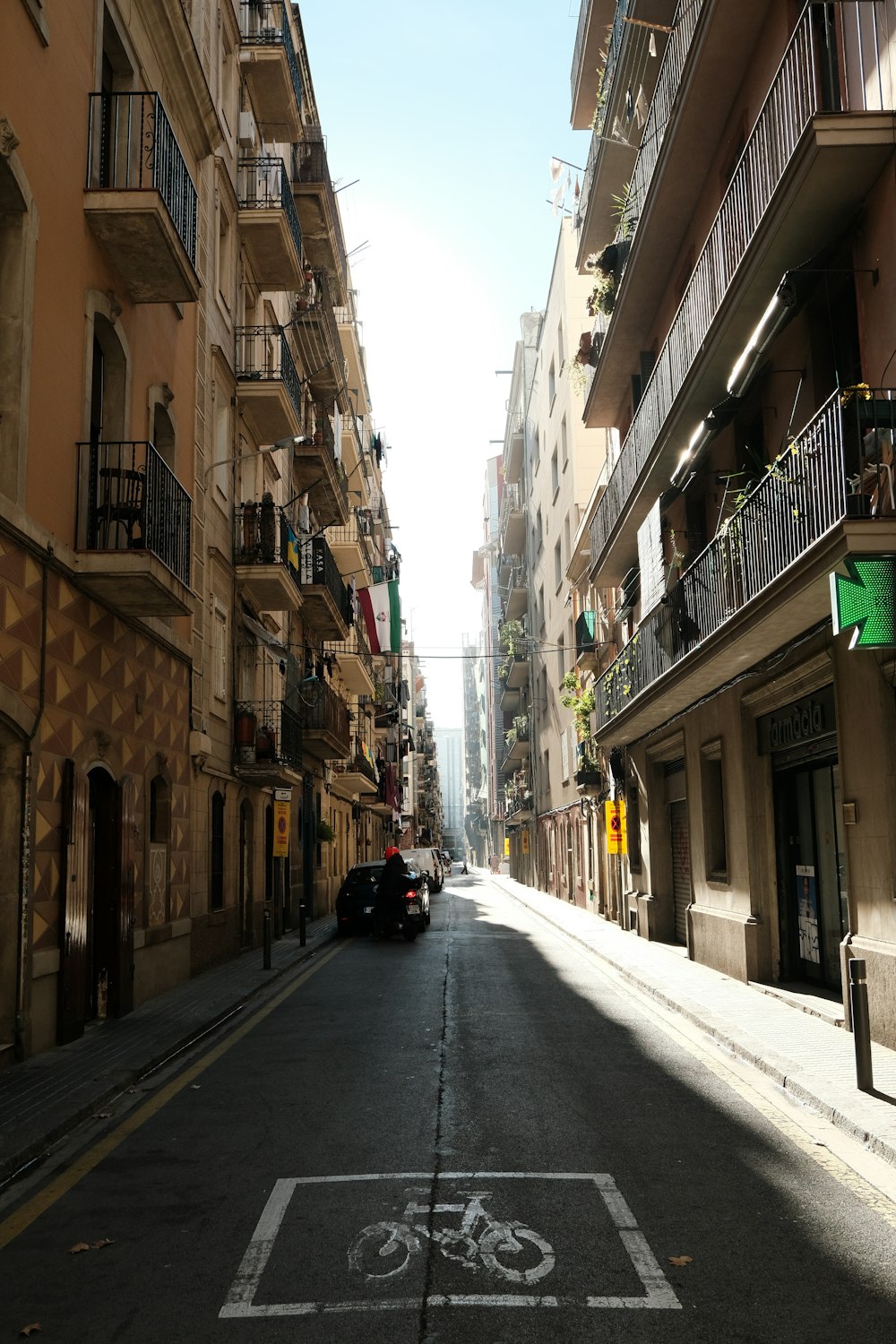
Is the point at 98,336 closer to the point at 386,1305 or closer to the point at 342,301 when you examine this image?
the point at 386,1305

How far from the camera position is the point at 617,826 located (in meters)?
25.4

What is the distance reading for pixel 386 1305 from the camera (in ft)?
14.7

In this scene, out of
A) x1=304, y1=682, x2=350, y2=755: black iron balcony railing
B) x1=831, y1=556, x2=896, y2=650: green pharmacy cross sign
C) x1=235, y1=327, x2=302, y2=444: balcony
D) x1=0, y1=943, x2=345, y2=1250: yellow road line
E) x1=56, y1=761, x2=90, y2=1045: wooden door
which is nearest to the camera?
x1=0, y1=943, x2=345, y2=1250: yellow road line

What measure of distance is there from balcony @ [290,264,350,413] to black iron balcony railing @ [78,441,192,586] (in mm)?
13654

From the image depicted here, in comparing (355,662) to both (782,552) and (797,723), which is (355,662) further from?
(782,552)

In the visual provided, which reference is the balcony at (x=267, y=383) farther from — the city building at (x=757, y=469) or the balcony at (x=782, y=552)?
the balcony at (x=782, y=552)

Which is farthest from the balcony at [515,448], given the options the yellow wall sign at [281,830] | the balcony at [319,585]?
the yellow wall sign at [281,830]

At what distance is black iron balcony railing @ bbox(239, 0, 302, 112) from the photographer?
2261 cm

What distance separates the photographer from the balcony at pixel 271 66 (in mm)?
22469

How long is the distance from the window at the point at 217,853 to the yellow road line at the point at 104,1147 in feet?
21.0

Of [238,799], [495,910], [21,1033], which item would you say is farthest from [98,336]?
[495,910]

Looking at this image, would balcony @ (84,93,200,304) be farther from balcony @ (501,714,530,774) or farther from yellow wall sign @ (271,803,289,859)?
balcony @ (501,714,530,774)

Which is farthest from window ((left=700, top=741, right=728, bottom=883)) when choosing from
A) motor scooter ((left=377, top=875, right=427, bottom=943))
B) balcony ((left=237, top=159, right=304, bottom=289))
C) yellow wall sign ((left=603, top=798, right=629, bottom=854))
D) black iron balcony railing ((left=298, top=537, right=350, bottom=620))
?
balcony ((left=237, top=159, right=304, bottom=289))

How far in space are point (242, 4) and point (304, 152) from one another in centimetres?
451
